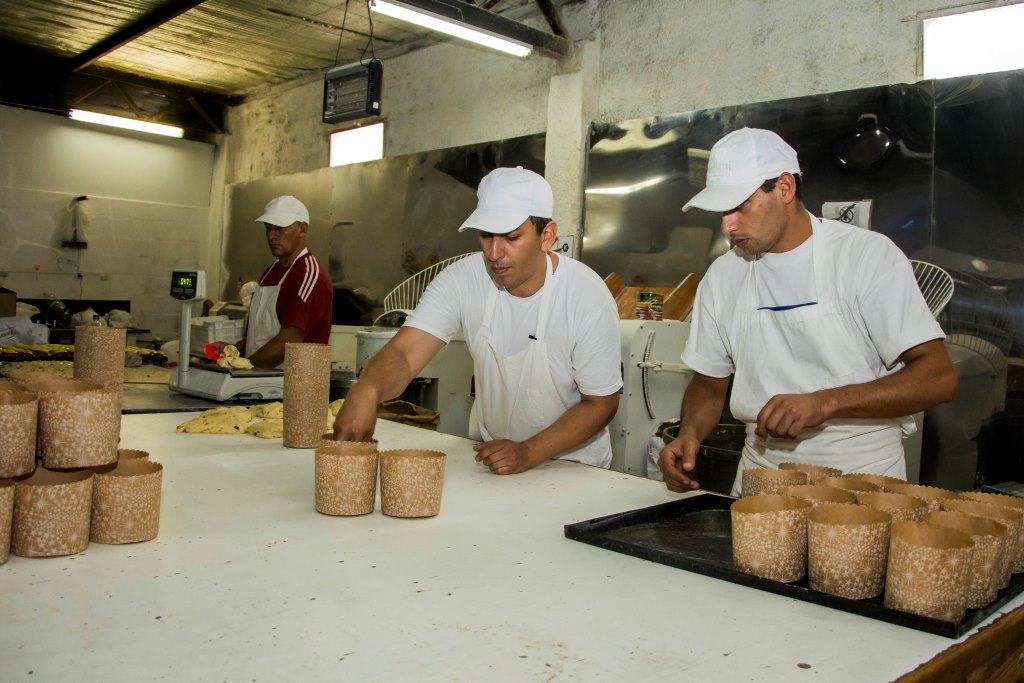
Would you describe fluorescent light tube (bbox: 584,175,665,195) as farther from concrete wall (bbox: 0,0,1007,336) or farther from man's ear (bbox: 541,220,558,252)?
man's ear (bbox: 541,220,558,252)

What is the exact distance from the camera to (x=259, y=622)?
105 centimetres

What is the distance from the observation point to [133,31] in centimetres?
716

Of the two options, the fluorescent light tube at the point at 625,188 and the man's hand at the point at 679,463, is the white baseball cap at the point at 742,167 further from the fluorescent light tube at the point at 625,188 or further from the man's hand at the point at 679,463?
the fluorescent light tube at the point at 625,188

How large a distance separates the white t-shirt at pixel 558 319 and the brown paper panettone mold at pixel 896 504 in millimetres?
1030

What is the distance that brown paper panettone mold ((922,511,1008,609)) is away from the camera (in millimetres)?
1118

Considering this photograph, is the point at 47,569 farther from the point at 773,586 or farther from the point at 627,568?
the point at 773,586

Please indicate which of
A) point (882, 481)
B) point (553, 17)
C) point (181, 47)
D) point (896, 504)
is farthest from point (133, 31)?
point (896, 504)

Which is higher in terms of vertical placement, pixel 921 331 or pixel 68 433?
pixel 921 331

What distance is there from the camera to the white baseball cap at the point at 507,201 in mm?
2139

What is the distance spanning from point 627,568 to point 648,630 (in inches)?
9.7

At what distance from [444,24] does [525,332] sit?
8.72 ft

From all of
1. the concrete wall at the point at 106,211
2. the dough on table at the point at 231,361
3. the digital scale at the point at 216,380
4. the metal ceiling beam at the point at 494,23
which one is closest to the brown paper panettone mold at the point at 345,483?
the digital scale at the point at 216,380

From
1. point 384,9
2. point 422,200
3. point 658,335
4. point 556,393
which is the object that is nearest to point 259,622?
point 556,393

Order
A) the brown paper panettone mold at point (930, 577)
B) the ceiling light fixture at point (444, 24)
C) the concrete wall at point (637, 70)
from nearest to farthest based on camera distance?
1. the brown paper panettone mold at point (930, 577)
2. the ceiling light fixture at point (444, 24)
3. the concrete wall at point (637, 70)
